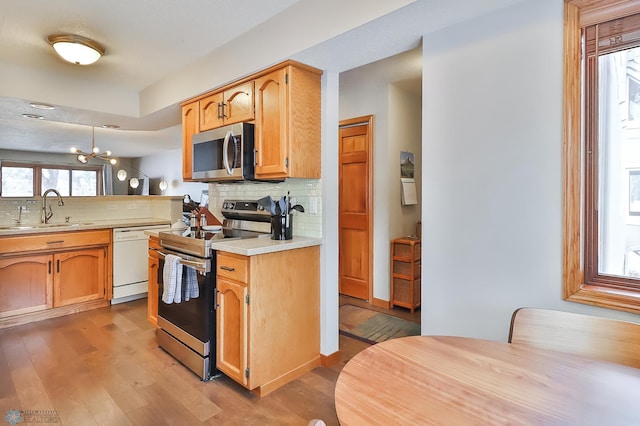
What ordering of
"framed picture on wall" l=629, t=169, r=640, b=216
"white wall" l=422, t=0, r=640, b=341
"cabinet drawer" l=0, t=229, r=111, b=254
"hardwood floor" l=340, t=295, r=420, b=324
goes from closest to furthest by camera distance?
"framed picture on wall" l=629, t=169, r=640, b=216
"white wall" l=422, t=0, r=640, b=341
"cabinet drawer" l=0, t=229, r=111, b=254
"hardwood floor" l=340, t=295, r=420, b=324

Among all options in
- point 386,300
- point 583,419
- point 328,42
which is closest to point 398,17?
point 328,42

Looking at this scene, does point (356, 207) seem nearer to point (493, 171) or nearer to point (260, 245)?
point (260, 245)

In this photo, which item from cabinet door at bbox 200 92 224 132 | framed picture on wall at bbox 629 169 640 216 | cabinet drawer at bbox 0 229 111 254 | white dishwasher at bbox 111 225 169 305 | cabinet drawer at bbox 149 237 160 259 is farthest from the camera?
white dishwasher at bbox 111 225 169 305

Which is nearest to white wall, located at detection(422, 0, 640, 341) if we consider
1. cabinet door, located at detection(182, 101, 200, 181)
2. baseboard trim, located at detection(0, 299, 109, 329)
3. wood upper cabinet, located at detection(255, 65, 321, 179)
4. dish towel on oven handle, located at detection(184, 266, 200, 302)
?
wood upper cabinet, located at detection(255, 65, 321, 179)

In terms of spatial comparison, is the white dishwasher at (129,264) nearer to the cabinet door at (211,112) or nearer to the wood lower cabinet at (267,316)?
the cabinet door at (211,112)

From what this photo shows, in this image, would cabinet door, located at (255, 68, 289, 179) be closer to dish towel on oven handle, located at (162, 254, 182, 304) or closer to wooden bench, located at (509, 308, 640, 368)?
dish towel on oven handle, located at (162, 254, 182, 304)

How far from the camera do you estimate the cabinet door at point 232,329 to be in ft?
6.82

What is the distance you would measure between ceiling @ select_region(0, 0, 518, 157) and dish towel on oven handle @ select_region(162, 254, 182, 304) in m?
1.44

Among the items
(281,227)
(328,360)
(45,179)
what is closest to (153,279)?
(281,227)

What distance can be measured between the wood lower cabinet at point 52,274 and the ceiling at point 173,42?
1.30 m

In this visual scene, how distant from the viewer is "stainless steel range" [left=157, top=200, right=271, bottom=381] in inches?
90.7

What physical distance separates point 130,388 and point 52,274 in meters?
2.08

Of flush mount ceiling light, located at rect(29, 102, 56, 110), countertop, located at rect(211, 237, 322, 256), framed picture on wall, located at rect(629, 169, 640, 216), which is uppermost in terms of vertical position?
flush mount ceiling light, located at rect(29, 102, 56, 110)

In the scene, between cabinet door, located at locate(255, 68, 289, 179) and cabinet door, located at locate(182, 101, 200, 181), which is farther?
cabinet door, located at locate(182, 101, 200, 181)
